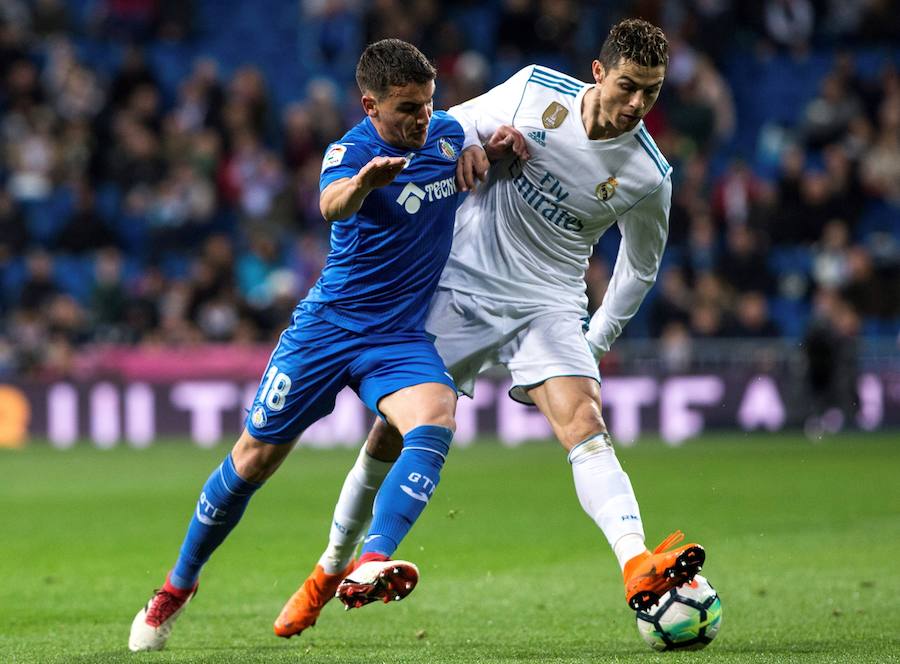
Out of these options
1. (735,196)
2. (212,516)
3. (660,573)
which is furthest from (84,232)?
(660,573)

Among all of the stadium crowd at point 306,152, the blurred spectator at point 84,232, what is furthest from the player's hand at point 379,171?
the blurred spectator at point 84,232

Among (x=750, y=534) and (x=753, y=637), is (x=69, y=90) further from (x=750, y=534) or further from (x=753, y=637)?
(x=753, y=637)

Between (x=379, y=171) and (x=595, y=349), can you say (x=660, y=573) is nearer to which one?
(x=595, y=349)

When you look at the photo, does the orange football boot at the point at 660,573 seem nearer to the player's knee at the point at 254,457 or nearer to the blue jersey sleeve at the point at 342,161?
the player's knee at the point at 254,457

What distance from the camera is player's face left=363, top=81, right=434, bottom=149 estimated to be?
506 cm

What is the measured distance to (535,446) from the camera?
15789 millimetres

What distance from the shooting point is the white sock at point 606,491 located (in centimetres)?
516

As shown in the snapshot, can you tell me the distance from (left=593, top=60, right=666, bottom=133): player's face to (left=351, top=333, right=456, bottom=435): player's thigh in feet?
3.53

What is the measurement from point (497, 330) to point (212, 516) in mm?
1277

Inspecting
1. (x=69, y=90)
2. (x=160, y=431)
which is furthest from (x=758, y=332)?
(x=69, y=90)

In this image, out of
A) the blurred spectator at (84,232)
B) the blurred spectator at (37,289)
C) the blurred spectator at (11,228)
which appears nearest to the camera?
the blurred spectator at (37,289)

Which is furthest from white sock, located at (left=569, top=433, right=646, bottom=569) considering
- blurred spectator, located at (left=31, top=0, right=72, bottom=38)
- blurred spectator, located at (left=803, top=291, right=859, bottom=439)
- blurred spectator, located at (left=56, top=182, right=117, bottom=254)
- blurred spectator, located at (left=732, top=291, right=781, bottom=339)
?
blurred spectator, located at (left=31, top=0, right=72, bottom=38)

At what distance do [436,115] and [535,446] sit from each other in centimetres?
1043

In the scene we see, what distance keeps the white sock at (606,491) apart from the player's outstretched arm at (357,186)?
3.95 ft
